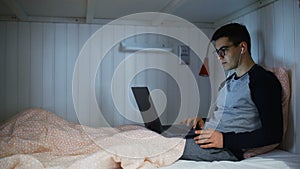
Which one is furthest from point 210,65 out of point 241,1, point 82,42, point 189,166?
point 189,166

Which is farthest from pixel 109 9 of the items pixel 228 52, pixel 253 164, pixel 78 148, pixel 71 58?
pixel 253 164

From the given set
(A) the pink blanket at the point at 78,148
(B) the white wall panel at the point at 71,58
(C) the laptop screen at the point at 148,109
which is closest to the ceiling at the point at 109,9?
(B) the white wall panel at the point at 71,58

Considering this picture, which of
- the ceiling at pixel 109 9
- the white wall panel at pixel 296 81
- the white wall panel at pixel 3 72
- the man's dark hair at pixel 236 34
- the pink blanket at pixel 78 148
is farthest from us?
the white wall panel at pixel 3 72

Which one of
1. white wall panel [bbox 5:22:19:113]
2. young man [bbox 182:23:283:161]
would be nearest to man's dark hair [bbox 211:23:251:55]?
young man [bbox 182:23:283:161]

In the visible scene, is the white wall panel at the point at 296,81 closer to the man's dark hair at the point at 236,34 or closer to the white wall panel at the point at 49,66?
the man's dark hair at the point at 236,34

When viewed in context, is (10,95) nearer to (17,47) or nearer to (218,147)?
(17,47)

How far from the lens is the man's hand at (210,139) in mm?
1093

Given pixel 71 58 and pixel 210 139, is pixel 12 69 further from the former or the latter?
pixel 210 139

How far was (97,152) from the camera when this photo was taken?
3.21 ft

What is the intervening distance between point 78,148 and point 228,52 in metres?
0.80

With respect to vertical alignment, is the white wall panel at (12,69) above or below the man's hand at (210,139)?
above

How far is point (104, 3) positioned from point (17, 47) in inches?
29.0

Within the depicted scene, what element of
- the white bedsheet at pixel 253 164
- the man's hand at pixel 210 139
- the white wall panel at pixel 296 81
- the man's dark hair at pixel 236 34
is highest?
the man's dark hair at pixel 236 34

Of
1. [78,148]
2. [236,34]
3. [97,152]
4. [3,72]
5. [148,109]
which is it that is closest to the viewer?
[97,152]
